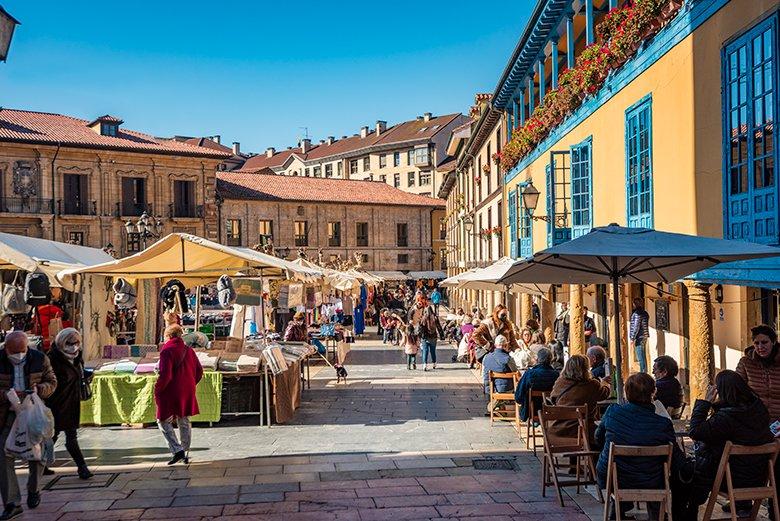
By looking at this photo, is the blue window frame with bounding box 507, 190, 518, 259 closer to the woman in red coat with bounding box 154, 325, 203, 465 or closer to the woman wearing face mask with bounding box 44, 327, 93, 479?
the woman in red coat with bounding box 154, 325, 203, 465

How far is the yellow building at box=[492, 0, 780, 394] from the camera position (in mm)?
8562

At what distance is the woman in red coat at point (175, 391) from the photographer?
8.91 m

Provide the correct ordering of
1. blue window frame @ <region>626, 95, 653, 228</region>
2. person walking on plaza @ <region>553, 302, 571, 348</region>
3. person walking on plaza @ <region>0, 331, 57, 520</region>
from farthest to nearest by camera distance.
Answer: person walking on plaza @ <region>553, 302, 571, 348</region>
blue window frame @ <region>626, 95, 653, 228</region>
person walking on plaza @ <region>0, 331, 57, 520</region>

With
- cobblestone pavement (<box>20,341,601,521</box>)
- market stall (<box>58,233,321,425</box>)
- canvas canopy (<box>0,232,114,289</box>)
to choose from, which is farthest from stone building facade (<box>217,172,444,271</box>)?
cobblestone pavement (<box>20,341,601,521</box>)

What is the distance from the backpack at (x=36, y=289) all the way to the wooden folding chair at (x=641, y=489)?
815 cm

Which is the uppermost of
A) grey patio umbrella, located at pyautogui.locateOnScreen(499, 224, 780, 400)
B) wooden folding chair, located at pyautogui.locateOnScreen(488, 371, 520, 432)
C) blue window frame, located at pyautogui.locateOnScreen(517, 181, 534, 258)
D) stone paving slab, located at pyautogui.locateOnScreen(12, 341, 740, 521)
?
blue window frame, located at pyautogui.locateOnScreen(517, 181, 534, 258)

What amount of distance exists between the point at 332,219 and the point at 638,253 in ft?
175

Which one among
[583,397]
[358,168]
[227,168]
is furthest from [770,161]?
[227,168]

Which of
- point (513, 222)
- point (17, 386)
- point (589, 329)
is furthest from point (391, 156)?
point (17, 386)

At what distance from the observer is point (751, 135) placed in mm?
8594

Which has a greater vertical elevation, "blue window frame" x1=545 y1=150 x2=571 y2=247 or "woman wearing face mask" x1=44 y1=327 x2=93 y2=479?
"blue window frame" x1=545 y1=150 x2=571 y2=247

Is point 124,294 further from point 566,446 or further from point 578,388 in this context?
point 566,446

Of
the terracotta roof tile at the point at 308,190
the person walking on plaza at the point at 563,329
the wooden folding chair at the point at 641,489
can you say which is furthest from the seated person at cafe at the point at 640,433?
the terracotta roof tile at the point at 308,190

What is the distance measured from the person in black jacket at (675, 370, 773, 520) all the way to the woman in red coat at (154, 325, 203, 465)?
5354mm
